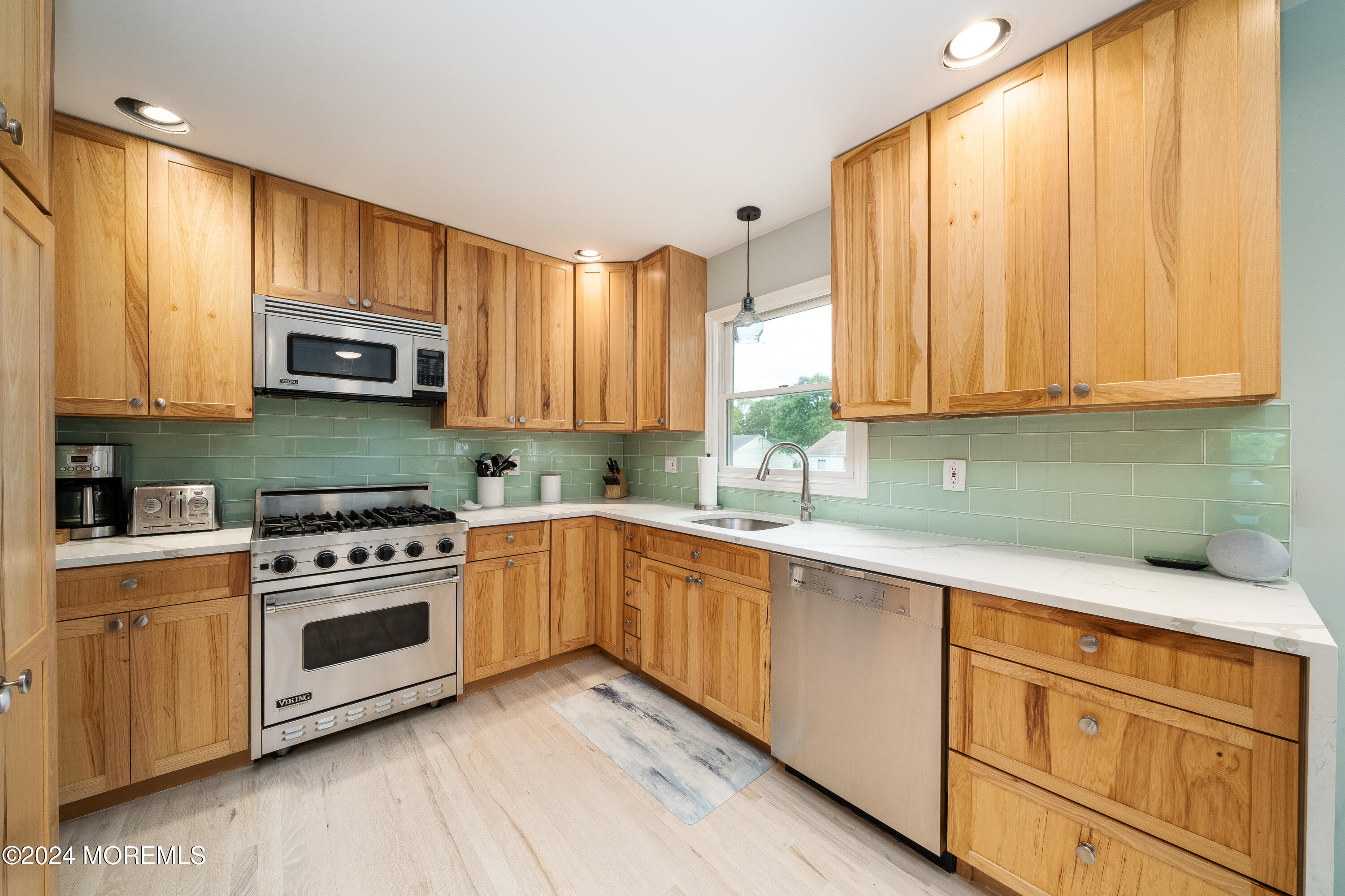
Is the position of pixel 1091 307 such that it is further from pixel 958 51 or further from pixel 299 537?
pixel 299 537

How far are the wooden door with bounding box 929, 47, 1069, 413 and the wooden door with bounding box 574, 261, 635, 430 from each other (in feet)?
6.10

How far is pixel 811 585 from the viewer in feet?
5.92

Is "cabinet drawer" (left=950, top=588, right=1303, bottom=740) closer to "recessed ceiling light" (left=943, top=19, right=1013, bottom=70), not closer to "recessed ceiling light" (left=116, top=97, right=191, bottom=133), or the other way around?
"recessed ceiling light" (left=943, top=19, right=1013, bottom=70)

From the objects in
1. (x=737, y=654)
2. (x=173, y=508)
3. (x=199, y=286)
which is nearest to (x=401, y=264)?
(x=199, y=286)

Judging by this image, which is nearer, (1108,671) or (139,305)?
(1108,671)

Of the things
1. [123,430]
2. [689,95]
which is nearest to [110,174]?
[123,430]

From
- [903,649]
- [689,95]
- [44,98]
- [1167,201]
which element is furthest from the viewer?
[689,95]

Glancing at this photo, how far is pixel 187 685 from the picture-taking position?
1.84 meters

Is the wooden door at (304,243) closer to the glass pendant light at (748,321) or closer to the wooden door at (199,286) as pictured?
the wooden door at (199,286)

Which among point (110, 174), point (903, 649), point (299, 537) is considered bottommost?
point (903, 649)

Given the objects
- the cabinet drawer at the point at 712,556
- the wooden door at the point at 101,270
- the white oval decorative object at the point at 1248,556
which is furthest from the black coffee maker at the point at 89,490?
the white oval decorative object at the point at 1248,556

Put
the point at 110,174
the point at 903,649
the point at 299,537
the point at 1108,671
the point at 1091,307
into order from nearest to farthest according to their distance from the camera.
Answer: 1. the point at 1108,671
2. the point at 1091,307
3. the point at 903,649
4. the point at 110,174
5. the point at 299,537

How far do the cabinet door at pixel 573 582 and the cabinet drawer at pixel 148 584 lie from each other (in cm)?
134

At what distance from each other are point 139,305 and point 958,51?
119 inches
